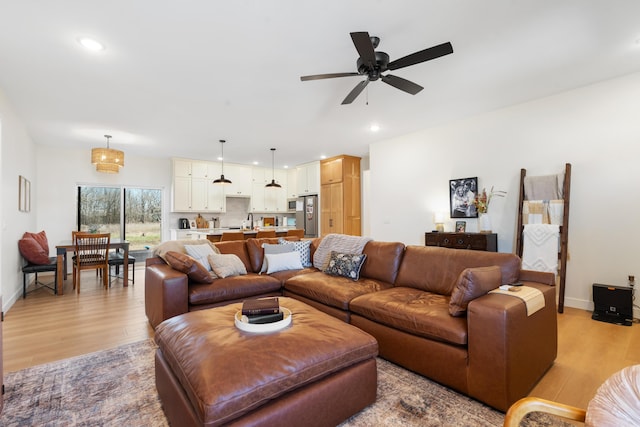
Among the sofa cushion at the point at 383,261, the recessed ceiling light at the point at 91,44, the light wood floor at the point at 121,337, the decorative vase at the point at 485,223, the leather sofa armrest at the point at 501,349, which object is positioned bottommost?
the light wood floor at the point at 121,337

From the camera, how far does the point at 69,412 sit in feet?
5.73

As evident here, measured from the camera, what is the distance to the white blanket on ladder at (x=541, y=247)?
3674mm

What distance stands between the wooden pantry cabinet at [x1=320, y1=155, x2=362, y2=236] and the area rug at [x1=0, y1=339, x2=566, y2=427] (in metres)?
4.83

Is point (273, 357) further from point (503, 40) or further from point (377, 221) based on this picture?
point (377, 221)

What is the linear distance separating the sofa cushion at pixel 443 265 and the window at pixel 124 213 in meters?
6.55

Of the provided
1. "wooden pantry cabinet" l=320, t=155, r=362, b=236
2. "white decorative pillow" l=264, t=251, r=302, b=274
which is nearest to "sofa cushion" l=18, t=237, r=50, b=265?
"white decorative pillow" l=264, t=251, r=302, b=274

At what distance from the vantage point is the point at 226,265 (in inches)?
135

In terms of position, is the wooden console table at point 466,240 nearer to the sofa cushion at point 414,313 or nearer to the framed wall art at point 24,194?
the sofa cushion at point 414,313

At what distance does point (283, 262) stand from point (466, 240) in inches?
105

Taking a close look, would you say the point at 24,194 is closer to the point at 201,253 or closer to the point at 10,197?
the point at 10,197

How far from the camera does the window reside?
6562mm

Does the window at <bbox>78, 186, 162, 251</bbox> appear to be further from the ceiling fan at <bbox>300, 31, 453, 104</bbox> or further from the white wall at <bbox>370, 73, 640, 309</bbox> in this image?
the white wall at <bbox>370, 73, 640, 309</bbox>

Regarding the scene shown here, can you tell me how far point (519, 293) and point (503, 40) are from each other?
2150 millimetres

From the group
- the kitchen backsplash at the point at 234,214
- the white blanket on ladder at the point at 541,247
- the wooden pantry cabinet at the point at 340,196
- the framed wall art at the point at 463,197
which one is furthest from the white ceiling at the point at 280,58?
the kitchen backsplash at the point at 234,214
